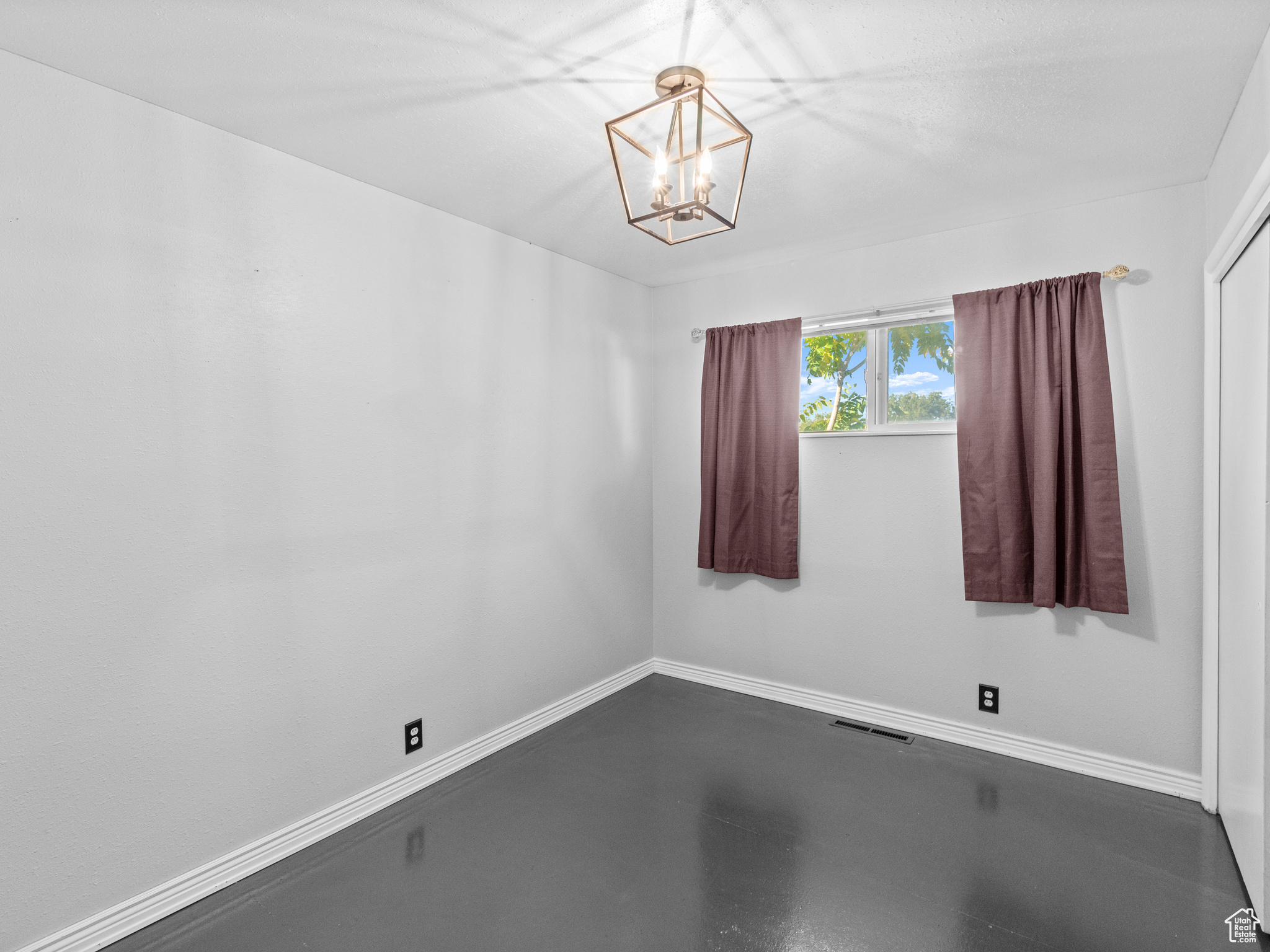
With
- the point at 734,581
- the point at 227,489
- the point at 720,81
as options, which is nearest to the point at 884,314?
the point at 734,581

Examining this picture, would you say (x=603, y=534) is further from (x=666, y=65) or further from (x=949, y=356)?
(x=666, y=65)

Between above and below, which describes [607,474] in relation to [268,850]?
above

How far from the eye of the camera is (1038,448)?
2742 mm

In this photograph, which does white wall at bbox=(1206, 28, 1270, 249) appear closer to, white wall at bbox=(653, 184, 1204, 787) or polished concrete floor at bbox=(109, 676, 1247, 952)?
white wall at bbox=(653, 184, 1204, 787)

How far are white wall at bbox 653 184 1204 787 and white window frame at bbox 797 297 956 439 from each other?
0.06 metres

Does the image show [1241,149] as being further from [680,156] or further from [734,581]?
[734,581]

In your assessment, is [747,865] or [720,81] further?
[747,865]

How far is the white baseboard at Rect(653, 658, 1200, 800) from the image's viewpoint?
8.55ft

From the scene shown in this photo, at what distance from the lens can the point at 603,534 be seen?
3.67 meters

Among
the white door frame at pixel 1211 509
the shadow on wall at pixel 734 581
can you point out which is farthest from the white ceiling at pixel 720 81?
the shadow on wall at pixel 734 581

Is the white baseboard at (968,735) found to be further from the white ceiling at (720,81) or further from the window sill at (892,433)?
the white ceiling at (720,81)

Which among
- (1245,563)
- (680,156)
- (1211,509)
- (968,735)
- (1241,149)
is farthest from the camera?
(968,735)

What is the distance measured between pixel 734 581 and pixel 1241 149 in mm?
2681

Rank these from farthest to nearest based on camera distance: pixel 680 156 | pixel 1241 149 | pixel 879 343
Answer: pixel 879 343 < pixel 1241 149 < pixel 680 156
